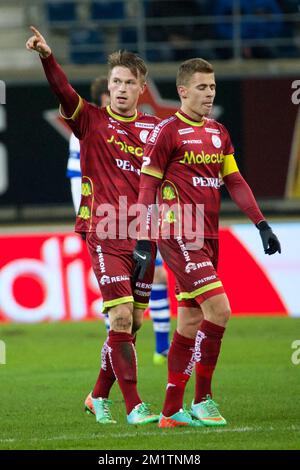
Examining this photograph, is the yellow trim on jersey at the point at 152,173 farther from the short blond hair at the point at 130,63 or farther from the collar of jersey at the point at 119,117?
the short blond hair at the point at 130,63

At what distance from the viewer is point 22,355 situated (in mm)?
12273

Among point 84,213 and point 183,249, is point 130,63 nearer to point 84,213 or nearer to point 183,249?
point 84,213

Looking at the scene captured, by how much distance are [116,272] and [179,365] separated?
0.74m

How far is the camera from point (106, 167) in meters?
7.66

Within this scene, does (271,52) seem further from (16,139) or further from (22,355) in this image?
(22,355)

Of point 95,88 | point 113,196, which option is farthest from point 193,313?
point 95,88

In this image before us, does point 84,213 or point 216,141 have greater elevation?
point 216,141

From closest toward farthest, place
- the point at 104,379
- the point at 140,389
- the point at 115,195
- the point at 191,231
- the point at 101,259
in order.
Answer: the point at 191,231 → the point at 101,259 → the point at 115,195 → the point at 104,379 → the point at 140,389

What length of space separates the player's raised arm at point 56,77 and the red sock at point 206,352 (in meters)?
1.67

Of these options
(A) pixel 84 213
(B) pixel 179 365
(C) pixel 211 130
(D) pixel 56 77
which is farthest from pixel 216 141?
(B) pixel 179 365

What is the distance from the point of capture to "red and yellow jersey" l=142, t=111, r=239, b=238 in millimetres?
7297

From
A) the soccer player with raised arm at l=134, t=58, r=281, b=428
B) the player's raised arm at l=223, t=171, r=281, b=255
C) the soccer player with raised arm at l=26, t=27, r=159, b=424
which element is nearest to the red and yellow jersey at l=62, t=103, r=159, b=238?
the soccer player with raised arm at l=26, t=27, r=159, b=424

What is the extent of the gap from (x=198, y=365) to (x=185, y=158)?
1364 millimetres

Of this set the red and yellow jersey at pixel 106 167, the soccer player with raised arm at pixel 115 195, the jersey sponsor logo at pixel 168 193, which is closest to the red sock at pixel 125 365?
the soccer player with raised arm at pixel 115 195
